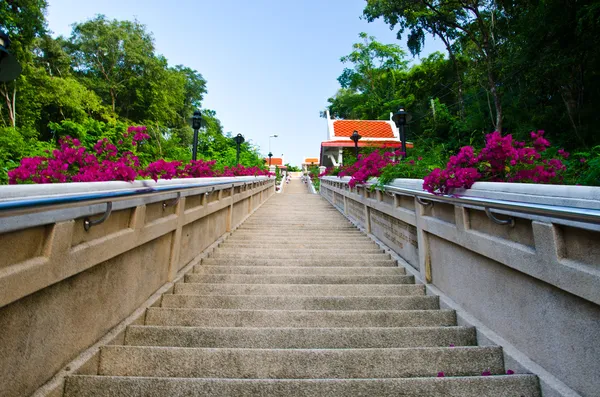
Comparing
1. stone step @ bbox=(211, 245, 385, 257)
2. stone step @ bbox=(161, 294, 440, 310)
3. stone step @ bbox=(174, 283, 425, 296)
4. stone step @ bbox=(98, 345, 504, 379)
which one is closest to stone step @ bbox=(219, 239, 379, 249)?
stone step @ bbox=(211, 245, 385, 257)

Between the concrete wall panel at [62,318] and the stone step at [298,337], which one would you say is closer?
the concrete wall panel at [62,318]

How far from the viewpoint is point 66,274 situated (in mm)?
1750

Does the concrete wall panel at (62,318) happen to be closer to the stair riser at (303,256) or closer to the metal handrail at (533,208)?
the stair riser at (303,256)

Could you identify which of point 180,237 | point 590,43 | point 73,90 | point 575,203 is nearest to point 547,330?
point 575,203

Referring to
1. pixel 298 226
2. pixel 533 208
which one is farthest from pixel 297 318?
pixel 298 226

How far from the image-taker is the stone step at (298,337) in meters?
2.29

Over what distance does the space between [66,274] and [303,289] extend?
214 centimetres

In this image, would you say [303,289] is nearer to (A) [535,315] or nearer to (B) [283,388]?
(B) [283,388]

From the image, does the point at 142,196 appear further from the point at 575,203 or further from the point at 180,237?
the point at 575,203

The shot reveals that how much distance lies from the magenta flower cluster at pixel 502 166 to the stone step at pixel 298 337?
1210 mm

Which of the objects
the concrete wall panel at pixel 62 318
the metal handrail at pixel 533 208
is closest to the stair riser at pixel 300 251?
the concrete wall panel at pixel 62 318

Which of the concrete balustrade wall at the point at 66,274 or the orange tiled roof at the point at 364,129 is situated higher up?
the orange tiled roof at the point at 364,129

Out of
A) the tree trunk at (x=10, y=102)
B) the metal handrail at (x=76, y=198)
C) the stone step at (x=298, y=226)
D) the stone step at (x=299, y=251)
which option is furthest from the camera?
the tree trunk at (x=10, y=102)

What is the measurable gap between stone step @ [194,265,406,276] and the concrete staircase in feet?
0.04
